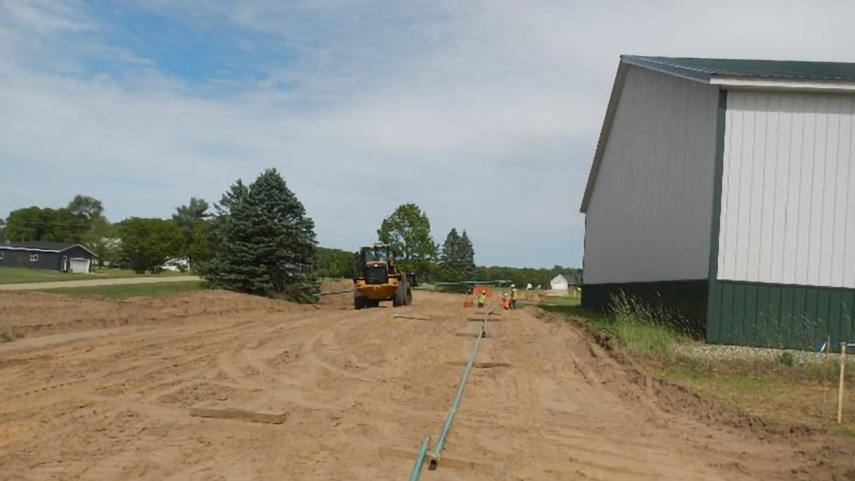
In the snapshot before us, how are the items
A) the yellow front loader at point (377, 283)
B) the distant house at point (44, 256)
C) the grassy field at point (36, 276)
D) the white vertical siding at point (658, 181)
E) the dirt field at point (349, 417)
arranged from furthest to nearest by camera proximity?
the distant house at point (44, 256), the grassy field at point (36, 276), the yellow front loader at point (377, 283), the white vertical siding at point (658, 181), the dirt field at point (349, 417)

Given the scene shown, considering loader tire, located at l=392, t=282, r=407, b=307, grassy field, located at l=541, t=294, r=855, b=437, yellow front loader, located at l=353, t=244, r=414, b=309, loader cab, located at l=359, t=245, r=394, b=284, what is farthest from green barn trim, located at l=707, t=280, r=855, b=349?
loader tire, located at l=392, t=282, r=407, b=307

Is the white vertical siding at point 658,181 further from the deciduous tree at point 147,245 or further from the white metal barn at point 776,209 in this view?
the deciduous tree at point 147,245

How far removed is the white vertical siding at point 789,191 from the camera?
681 inches

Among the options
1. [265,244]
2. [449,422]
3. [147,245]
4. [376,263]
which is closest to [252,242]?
[265,244]

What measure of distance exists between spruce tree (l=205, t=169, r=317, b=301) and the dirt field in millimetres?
20161

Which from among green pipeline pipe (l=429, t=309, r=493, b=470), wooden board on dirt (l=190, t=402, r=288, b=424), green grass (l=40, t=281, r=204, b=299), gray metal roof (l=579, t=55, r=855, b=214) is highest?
gray metal roof (l=579, t=55, r=855, b=214)

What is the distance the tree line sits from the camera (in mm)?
38094

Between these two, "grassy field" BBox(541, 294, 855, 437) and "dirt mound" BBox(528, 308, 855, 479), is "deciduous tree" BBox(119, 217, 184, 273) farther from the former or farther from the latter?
"dirt mound" BBox(528, 308, 855, 479)

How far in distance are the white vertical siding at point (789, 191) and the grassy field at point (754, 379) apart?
247cm

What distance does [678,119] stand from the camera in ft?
70.4

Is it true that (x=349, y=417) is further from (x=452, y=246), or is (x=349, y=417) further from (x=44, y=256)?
(x=452, y=246)

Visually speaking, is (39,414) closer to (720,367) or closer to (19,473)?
(19,473)

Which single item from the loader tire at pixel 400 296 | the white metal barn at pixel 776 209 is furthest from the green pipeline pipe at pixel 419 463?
the loader tire at pixel 400 296

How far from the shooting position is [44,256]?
90.5 metres
